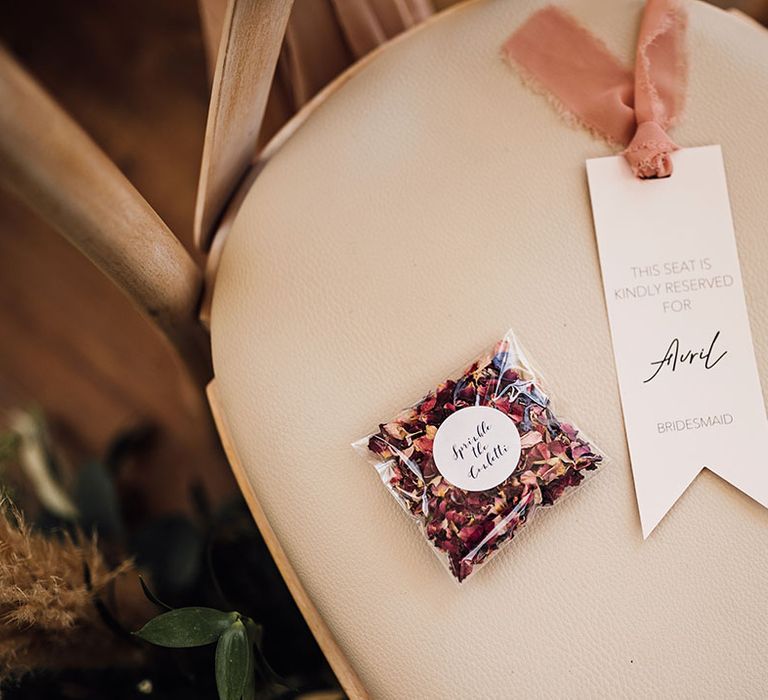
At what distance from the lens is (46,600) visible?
1.80ft

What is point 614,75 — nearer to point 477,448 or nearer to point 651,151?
point 651,151

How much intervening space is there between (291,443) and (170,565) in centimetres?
41

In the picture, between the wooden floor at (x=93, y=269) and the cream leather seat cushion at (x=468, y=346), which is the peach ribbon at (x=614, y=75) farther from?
the wooden floor at (x=93, y=269)

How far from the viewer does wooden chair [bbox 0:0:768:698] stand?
0.48 m

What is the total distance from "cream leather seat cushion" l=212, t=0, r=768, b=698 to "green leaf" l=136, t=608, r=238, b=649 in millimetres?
82

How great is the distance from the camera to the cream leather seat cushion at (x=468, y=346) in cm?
49

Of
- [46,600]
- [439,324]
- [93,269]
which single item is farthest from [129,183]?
[93,269]

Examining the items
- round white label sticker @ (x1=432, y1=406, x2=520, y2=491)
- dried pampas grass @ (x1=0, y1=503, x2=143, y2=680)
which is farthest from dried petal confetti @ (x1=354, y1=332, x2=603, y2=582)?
dried pampas grass @ (x1=0, y1=503, x2=143, y2=680)

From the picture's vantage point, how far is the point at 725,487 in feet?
1.65

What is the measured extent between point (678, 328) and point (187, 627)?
0.45m

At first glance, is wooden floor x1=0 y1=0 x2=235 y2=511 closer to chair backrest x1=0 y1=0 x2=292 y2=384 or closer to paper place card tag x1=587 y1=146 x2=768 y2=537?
chair backrest x1=0 y1=0 x2=292 y2=384

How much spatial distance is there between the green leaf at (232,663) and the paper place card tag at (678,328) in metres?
0.32

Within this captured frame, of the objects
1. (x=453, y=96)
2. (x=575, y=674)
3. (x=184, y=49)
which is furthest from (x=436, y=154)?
(x=184, y=49)

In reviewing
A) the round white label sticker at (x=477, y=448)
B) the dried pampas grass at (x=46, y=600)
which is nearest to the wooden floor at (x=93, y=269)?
the dried pampas grass at (x=46, y=600)
